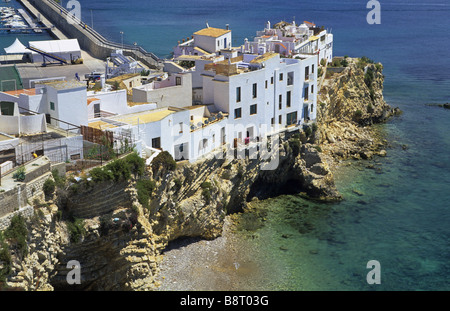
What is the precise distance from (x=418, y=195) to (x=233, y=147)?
18033 mm

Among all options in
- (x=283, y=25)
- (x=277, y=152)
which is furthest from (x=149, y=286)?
(x=283, y=25)

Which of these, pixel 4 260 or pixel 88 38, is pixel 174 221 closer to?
pixel 4 260

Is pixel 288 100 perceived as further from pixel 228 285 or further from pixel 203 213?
pixel 228 285

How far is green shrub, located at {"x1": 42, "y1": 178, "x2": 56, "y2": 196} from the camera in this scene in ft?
113

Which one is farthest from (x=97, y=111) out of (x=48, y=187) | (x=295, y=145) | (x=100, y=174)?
(x=295, y=145)

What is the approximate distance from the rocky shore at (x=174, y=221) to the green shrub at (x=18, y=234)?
1.55ft

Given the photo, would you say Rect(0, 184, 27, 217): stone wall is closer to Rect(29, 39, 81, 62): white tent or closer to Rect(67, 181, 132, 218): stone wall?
Rect(67, 181, 132, 218): stone wall

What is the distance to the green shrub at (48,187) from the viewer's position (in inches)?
1353

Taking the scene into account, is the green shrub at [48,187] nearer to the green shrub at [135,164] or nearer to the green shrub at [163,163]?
the green shrub at [135,164]

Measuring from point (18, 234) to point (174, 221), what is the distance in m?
14.3

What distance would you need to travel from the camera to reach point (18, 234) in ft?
104

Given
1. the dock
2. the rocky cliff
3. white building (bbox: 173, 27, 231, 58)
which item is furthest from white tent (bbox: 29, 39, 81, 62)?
the dock

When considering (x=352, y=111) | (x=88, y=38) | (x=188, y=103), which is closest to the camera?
(x=188, y=103)

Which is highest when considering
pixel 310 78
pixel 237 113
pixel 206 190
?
pixel 310 78
